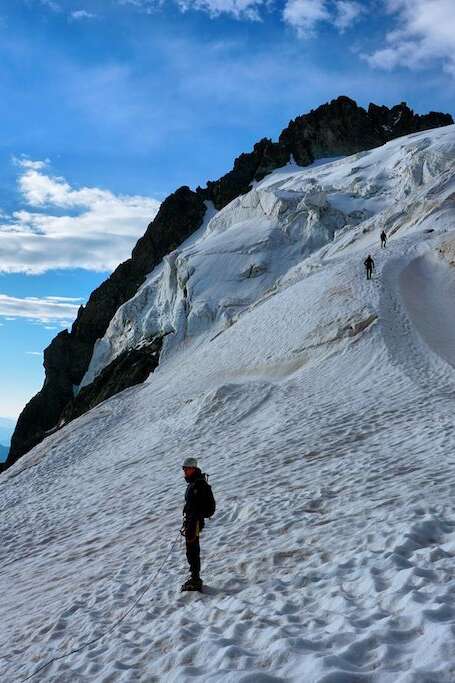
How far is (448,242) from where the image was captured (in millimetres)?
35969

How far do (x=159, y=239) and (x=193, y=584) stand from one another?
7672 centimetres

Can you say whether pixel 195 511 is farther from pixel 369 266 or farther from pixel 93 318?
pixel 93 318

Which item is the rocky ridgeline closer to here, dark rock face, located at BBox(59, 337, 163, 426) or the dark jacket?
dark rock face, located at BBox(59, 337, 163, 426)

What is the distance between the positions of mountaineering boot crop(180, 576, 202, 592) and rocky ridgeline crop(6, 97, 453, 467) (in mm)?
35151

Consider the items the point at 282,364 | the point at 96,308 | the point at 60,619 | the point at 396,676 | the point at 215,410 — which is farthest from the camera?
the point at 96,308

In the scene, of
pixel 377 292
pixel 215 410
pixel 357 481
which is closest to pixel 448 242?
pixel 377 292

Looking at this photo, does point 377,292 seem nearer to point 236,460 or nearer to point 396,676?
point 236,460

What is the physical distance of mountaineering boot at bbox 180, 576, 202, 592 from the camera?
8.41 metres

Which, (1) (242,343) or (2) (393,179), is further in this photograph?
(2) (393,179)

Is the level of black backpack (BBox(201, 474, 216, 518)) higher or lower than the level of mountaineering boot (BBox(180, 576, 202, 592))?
higher

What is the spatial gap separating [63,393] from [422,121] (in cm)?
8480

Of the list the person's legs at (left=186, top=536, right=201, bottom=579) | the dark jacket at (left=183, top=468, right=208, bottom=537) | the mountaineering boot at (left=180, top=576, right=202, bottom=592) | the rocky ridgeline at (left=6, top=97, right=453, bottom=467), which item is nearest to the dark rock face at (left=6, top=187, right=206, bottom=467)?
the rocky ridgeline at (left=6, top=97, right=453, bottom=467)

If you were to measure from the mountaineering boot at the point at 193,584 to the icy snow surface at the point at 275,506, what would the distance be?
0.18 m

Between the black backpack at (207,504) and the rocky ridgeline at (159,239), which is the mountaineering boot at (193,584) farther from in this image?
the rocky ridgeline at (159,239)
